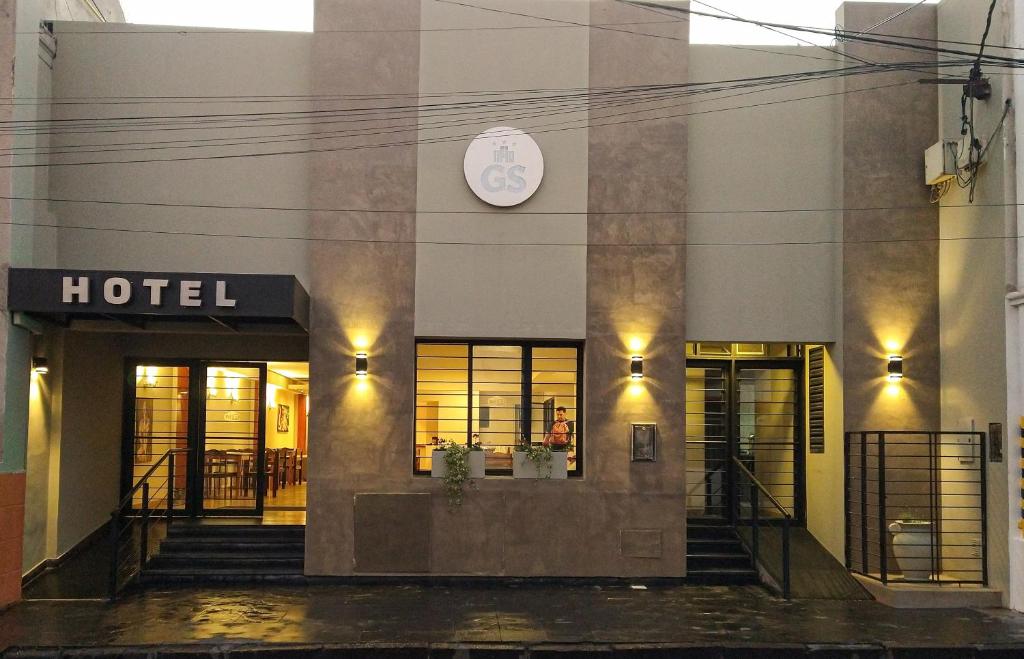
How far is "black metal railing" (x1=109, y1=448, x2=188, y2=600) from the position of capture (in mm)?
12312

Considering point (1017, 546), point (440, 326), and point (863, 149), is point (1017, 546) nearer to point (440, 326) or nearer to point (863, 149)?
point (863, 149)

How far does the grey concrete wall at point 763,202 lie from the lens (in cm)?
1408

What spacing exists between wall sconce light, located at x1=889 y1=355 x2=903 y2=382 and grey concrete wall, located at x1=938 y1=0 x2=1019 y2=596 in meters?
0.63

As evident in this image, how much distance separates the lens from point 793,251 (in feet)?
46.4

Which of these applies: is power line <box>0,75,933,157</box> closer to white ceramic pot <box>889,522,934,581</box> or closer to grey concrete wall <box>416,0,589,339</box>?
grey concrete wall <box>416,0,589,339</box>

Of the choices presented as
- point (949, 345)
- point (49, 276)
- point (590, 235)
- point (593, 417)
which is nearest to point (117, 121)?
point (49, 276)

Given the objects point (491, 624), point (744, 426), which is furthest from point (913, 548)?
point (491, 624)

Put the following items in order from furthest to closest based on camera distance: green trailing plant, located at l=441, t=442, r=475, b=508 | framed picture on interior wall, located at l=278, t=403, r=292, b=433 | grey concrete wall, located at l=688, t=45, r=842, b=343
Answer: framed picture on interior wall, located at l=278, t=403, r=292, b=433, grey concrete wall, located at l=688, t=45, r=842, b=343, green trailing plant, located at l=441, t=442, r=475, b=508

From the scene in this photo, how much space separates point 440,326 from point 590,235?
237 centimetres

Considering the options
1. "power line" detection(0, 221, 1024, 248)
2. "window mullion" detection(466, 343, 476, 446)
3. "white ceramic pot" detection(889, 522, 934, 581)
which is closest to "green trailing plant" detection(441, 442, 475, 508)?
"window mullion" detection(466, 343, 476, 446)

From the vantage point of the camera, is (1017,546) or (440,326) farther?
(440,326)

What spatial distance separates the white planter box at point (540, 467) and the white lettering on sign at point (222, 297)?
4.18 meters

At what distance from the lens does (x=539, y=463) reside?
13.5 m

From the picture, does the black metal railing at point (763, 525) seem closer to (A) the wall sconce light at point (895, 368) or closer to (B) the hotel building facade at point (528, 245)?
(B) the hotel building facade at point (528, 245)
